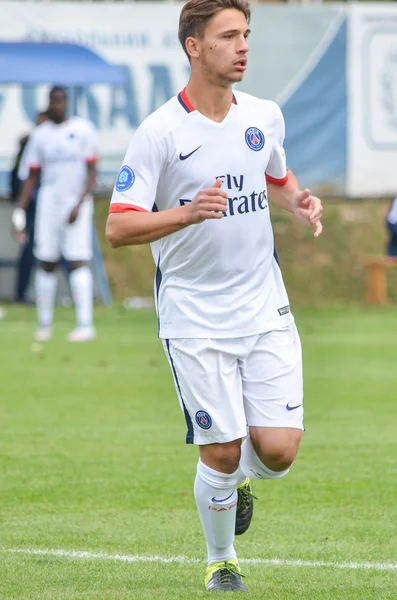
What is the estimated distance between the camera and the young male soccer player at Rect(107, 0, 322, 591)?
551cm

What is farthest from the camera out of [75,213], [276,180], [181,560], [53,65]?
[53,65]

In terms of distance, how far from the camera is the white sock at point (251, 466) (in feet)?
18.8

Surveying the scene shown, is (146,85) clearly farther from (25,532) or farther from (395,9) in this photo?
(25,532)

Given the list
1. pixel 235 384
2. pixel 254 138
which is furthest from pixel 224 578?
pixel 254 138

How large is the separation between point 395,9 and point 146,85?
14.2 feet

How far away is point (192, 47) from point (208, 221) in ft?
2.25

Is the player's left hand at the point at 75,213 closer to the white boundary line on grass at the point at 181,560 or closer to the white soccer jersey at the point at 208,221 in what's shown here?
the white boundary line on grass at the point at 181,560

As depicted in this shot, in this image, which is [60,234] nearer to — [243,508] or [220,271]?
[243,508]

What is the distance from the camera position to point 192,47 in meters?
5.59

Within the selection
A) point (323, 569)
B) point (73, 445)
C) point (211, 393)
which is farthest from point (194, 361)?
point (73, 445)

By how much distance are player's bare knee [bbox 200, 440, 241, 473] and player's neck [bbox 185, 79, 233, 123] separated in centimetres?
127

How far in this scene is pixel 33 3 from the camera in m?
21.9

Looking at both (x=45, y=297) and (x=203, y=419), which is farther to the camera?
(x=45, y=297)

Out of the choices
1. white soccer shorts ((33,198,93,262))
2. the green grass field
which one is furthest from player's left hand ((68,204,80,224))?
the green grass field
